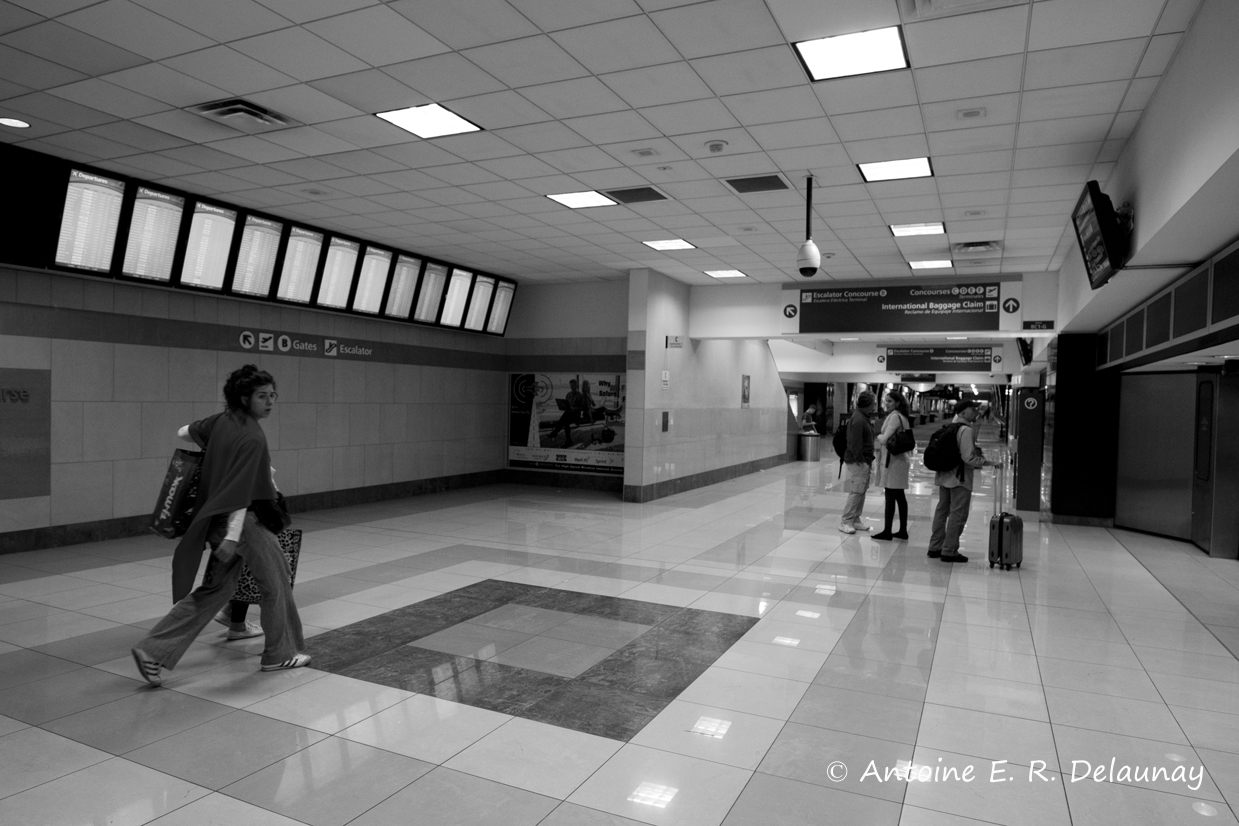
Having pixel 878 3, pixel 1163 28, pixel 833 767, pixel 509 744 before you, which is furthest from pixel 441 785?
pixel 1163 28

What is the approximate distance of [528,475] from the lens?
13.8m

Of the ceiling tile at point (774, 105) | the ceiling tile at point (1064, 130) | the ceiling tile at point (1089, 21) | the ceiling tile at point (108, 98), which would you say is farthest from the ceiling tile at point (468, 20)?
the ceiling tile at point (1064, 130)

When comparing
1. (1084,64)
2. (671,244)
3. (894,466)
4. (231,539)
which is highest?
(671,244)

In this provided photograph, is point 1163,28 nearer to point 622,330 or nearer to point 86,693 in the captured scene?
point 86,693

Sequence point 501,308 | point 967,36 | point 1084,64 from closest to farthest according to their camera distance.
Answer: point 967,36 → point 1084,64 → point 501,308

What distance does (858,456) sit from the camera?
9031 mm

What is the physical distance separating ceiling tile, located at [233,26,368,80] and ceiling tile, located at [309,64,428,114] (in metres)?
0.09

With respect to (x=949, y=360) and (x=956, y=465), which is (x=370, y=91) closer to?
(x=956, y=465)

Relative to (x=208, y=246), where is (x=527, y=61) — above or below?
above

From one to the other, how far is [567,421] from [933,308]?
20.9ft

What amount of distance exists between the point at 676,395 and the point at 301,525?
6.39 metres

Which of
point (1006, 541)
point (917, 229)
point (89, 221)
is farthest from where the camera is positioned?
point (917, 229)

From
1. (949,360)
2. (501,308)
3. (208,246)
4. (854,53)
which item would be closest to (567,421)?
(501,308)

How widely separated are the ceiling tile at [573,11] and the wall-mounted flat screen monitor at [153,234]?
5.70 m
